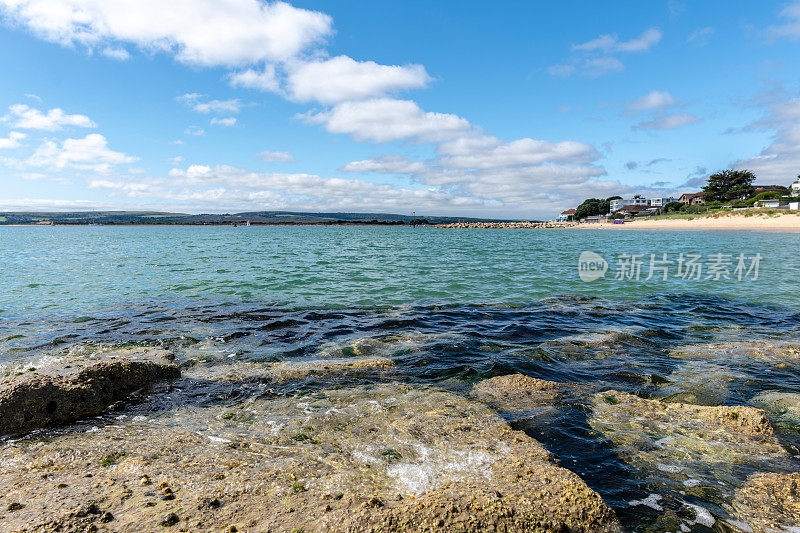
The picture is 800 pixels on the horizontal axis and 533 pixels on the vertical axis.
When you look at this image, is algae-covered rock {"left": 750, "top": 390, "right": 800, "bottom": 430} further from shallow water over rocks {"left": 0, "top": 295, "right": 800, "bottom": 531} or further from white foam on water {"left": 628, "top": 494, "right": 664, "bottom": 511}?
white foam on water {"left": 628, "top": 494, "right": 664, "bottom": 511}

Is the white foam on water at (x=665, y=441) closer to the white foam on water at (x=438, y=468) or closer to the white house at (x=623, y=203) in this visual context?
the white foam on water at (x=438, y=468)

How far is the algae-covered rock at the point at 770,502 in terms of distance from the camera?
12.1ft

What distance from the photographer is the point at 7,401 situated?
527 centimetres

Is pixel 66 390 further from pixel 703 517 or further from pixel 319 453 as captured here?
pixel 703 517

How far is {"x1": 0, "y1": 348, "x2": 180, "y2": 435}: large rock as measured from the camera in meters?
5.28

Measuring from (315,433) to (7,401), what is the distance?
4.18 metres

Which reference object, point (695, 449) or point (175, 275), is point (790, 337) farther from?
point (175, 275)

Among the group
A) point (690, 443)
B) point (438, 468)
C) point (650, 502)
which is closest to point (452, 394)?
point (438, 468)

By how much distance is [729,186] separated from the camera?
12325 centimetres

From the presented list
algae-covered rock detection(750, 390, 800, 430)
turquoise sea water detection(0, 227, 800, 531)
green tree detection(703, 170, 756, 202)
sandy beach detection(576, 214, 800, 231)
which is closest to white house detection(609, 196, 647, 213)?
green tree detection(703, 170, 756, 202)

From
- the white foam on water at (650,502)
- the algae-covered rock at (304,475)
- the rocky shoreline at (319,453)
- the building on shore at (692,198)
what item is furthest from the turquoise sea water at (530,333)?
the building on shore at (692,198)

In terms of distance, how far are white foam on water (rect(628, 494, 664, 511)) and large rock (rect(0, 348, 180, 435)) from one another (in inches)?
282

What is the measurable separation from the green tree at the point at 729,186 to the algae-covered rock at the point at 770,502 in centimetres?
15271

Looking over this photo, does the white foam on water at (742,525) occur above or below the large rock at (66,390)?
below
